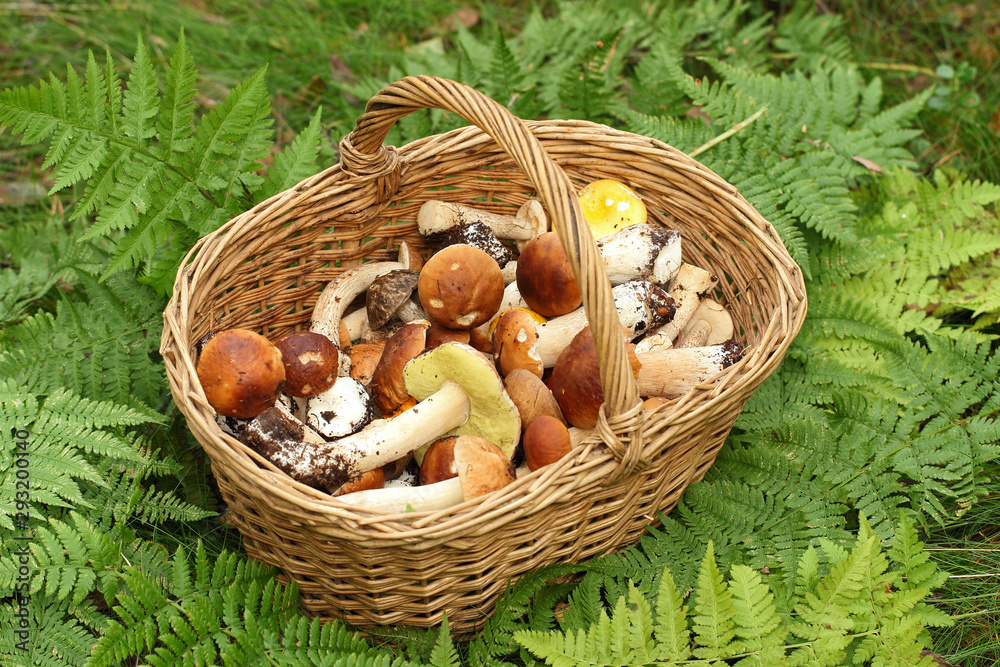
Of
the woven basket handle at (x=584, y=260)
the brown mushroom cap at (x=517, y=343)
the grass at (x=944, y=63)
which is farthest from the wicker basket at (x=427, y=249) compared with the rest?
the grass at (x=944, y=63)

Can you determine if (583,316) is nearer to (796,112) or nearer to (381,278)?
(381,278)

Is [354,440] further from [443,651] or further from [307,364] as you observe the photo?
[443,651]

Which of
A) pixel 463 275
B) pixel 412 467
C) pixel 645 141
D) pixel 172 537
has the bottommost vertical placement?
pixel 172 537

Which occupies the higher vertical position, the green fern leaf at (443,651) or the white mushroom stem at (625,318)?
the white mushroom stem at (625,318)

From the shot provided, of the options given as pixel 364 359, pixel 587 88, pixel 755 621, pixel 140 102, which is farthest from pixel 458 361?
pixel 587 88

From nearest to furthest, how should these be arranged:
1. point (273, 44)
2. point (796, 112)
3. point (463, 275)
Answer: point (463, 275), point (796, 112), point (273, 44)

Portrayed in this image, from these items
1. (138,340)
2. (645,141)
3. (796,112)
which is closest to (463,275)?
(645,141)

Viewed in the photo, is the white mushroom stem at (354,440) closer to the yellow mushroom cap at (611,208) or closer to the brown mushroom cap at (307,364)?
the brown mushroom cap at (307,364)
